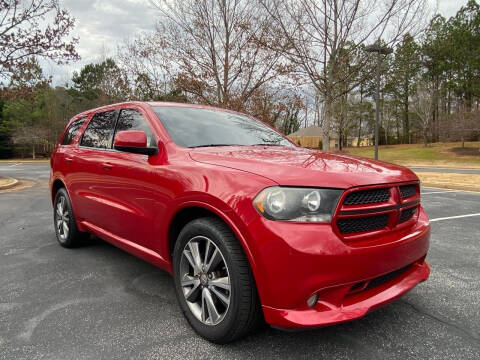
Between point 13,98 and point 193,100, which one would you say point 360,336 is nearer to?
point 193,100

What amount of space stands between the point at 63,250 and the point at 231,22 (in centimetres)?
1045

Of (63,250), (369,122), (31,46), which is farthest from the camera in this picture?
(369,122)

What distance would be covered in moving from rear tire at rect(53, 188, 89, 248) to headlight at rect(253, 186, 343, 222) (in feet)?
10.2

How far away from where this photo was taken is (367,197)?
198 centimetres

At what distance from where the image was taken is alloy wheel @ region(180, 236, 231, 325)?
212 cm

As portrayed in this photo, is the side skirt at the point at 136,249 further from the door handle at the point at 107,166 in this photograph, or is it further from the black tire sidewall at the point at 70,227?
the door handle at the point at 107,166

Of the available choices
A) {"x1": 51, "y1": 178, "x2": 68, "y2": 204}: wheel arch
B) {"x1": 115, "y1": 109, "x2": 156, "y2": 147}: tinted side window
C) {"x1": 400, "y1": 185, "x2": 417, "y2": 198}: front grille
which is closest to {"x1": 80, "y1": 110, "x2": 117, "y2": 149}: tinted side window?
{"x1": 115, "y1": 109, "x2": 156, "y2": 147}: tinted side window

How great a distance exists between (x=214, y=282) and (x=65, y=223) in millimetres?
2976

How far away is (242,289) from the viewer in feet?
6.33

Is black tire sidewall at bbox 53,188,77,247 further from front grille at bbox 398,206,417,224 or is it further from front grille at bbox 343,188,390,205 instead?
front grille at bbox 398,206,417,224

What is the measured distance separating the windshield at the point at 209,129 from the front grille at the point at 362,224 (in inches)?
54.0

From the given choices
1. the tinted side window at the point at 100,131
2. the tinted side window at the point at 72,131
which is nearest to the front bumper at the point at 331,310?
the tinted side window at the point at 100,131

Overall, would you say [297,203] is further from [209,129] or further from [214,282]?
[209,129]

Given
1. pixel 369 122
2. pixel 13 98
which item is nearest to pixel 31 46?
pixel 13 98
